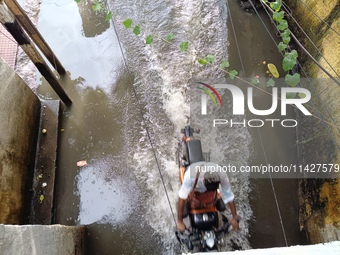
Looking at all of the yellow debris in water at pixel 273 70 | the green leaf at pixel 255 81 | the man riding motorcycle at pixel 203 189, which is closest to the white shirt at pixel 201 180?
the man riding motorcycle at pixel 203 189

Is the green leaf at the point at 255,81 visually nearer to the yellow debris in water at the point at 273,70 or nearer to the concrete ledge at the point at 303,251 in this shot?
the yellow debris in water at the point at 273,70

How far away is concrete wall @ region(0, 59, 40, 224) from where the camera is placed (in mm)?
4230

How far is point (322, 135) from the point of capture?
15.5ft

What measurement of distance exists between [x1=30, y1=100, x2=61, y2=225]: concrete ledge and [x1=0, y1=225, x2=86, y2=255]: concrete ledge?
0.84 metres

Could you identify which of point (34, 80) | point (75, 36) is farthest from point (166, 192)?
point (75, 36)

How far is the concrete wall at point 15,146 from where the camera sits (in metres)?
4.23

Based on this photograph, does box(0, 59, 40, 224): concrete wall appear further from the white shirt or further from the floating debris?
the white shirt

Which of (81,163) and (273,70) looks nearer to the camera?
(81,163)

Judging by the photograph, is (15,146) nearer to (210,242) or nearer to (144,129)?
(144,129)

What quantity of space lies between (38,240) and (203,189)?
5.87 feet

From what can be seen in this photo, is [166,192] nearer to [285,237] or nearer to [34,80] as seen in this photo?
[285,237]

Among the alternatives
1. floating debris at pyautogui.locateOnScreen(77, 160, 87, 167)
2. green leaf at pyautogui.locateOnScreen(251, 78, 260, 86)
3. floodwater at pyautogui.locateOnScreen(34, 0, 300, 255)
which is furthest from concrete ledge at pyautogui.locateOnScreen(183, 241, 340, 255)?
green leaf at pyautogui.locateOnScreen(251, 78, 260, 86)

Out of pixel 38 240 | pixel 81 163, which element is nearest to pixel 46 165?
pixel 81 163

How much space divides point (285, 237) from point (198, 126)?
231cm
